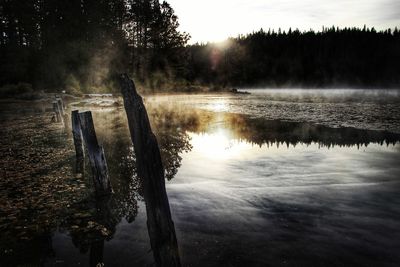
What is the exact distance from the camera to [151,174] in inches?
158

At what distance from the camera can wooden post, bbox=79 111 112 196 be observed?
24.5 ft

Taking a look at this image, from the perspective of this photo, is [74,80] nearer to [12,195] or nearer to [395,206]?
[12,195]

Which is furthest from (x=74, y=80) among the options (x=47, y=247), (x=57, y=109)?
(x=47, y=247)

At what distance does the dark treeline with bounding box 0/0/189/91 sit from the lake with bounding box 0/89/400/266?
3037cm

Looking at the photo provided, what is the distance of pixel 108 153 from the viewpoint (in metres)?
12.1

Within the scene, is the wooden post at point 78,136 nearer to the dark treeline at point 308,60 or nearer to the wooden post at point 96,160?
the wooden post at point 96,160

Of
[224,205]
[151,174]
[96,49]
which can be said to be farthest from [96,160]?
[96,49]

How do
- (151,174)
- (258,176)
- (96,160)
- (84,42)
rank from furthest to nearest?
(84,42) → (258,176) → (96,160) → (151,174)

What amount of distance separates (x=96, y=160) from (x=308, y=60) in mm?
138270

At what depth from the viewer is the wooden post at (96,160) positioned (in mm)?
7480

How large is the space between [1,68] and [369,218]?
145 feet

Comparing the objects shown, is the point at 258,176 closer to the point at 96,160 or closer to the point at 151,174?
the point at 96,160

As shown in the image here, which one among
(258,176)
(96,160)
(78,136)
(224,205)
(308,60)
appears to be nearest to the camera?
(224,205)

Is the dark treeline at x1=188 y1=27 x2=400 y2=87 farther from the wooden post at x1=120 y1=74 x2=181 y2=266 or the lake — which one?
the wooden post at x1=120 y1=74 x2=181 y2=266
